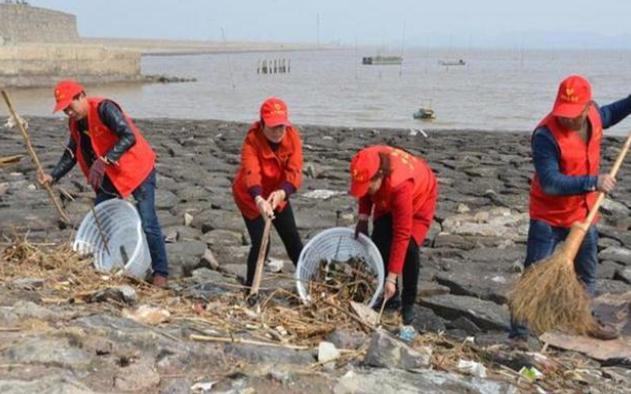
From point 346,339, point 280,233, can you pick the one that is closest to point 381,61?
point 280,233

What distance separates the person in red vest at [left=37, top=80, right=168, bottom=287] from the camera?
5227 millimetres

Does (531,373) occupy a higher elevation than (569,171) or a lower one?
lower

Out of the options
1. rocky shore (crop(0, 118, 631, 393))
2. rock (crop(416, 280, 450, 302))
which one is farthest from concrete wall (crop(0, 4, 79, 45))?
rock (crop(416, 280, 450, 302))

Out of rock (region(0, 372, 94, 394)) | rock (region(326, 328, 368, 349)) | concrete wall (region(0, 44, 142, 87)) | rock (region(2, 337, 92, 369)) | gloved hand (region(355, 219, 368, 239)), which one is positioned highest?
gloved hand (region(355, 219, 368, 239))

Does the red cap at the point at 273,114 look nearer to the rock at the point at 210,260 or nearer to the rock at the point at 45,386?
the rock at the point at 210,260

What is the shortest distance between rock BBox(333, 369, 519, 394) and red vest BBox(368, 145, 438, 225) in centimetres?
113

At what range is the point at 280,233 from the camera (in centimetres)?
522

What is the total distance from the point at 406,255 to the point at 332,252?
546 millimetres

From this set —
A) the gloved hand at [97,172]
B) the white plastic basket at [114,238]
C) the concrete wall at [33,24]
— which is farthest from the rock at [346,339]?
the concrete wall at [33,24]

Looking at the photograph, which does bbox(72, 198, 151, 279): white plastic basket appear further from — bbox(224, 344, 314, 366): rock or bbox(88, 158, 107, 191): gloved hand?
bbox(224, 344, 314, 366): rock

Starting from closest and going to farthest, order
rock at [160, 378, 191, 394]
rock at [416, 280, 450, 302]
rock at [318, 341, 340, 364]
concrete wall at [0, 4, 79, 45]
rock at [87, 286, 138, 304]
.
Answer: rock at [160, 378, 191, 394]
rock at [318, 341, 340, 364]
rock at [87, 286, 138, 304]
rock at [416, 280, 450, 302]
concrete wall at [0, 4, 79, 45]

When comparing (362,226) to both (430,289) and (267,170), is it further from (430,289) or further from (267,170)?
(430,289)

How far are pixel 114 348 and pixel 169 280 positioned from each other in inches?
86.0

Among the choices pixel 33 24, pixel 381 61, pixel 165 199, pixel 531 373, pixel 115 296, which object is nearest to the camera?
pixel 531 373
